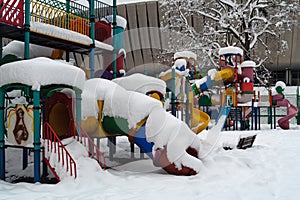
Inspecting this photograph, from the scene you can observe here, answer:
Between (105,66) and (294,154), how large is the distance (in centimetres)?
728

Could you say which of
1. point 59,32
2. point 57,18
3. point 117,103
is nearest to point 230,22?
point 57,18

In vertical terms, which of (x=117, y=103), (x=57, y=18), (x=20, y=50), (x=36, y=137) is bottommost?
(x=36, y=137)

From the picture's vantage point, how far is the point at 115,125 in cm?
839

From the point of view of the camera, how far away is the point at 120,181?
23.5 feet

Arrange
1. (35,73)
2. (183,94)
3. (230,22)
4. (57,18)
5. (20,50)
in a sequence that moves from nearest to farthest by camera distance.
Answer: (35,73), (57,18), (20,50), (183,94), (230,22)

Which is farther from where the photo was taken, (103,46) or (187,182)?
(103,46)

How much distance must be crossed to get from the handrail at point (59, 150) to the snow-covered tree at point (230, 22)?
16.9 metres

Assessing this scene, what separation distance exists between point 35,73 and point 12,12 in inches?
103

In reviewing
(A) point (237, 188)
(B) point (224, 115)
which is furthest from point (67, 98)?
(B) point (224, 115)

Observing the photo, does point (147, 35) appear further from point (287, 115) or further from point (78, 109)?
point (78, 109)

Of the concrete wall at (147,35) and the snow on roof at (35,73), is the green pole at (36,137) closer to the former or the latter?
the snow on roof at (35,73)

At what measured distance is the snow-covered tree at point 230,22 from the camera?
878 inches

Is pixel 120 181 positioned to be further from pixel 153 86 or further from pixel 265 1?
pixel 265 1

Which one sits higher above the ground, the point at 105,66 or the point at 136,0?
the point at 136,0
